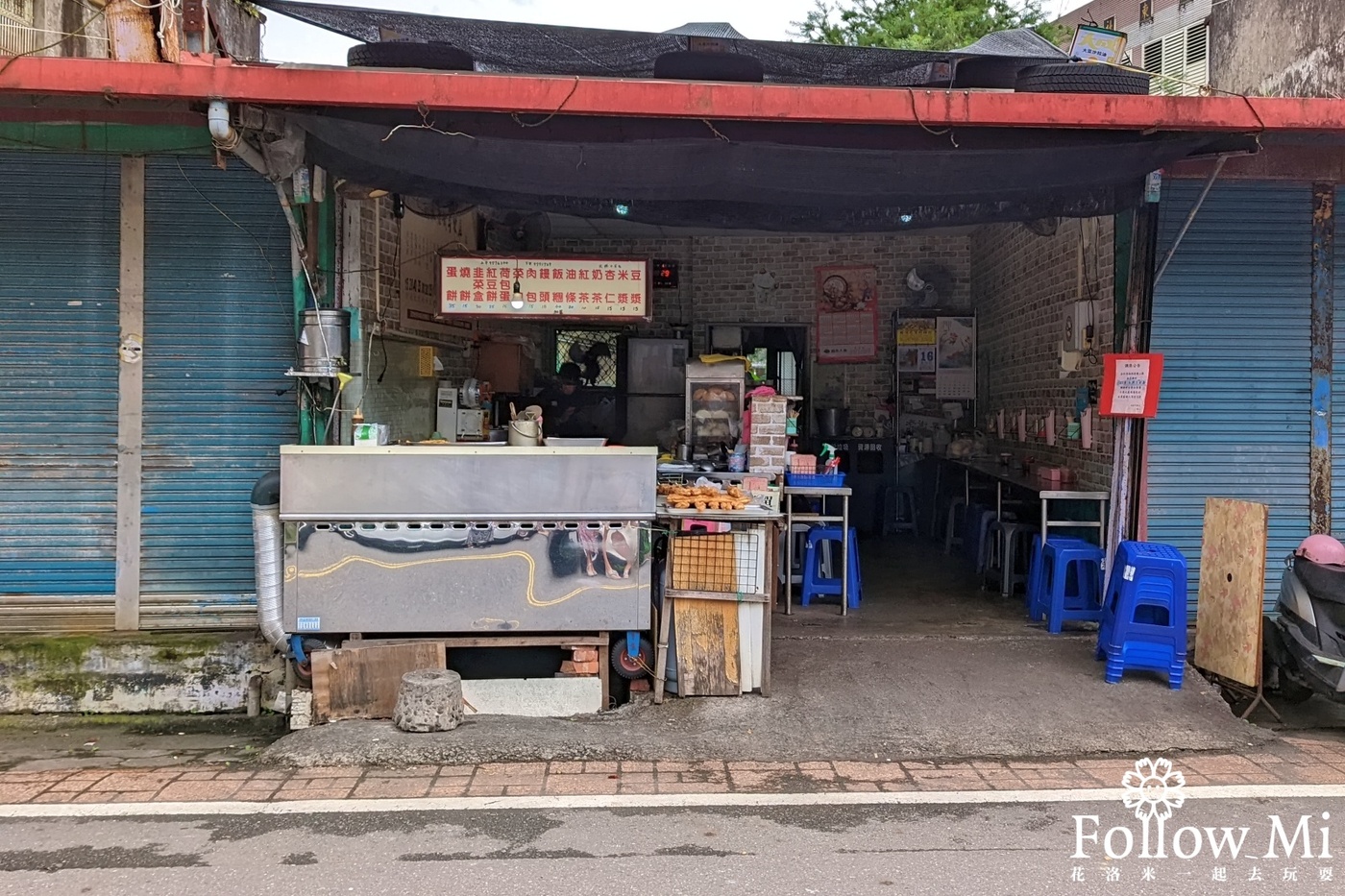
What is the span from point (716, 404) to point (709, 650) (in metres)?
3.18

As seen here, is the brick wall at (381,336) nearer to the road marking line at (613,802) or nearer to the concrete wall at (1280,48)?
the road marking line at (613,802)

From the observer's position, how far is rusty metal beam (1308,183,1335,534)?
6.15 m

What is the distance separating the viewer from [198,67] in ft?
15.3

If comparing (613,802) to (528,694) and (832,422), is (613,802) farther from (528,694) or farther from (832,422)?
(832,422)

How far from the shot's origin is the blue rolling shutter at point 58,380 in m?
5.75

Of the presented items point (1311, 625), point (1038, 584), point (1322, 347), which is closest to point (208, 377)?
point (1038, 584)

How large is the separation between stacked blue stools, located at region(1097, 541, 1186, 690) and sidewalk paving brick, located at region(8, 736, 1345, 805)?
2.54ft

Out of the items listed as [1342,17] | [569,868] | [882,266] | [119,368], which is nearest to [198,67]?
[119,368]

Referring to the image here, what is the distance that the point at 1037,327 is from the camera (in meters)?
8.37

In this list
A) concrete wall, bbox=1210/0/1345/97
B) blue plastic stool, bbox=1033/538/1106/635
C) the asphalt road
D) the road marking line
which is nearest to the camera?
the asphalt road

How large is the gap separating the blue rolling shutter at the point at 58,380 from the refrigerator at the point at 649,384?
6006mm

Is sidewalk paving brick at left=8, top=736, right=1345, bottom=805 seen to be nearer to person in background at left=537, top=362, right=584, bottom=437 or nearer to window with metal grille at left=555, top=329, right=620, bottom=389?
person in background at left=537, top=362, right=584, bottom=437

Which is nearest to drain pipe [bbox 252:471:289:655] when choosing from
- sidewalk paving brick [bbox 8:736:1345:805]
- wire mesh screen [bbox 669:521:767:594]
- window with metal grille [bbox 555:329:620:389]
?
sidewalk paving brick [bbox 8:736:1345:805]

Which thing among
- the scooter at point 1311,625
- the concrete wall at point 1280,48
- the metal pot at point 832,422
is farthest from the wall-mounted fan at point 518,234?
the concrete wall at point 1280,48
